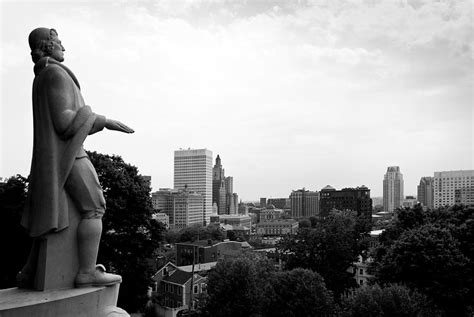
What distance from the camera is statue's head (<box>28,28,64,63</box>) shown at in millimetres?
5852

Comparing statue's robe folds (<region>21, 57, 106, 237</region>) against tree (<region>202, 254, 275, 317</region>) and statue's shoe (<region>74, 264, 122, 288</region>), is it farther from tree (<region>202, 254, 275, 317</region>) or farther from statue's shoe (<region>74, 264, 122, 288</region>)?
tree (<region>202, 254, 275, 317</region>)

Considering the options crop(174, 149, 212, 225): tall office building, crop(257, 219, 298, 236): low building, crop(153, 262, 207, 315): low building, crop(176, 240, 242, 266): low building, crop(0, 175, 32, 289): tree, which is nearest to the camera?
crop(0, 175, 32, 289): tree

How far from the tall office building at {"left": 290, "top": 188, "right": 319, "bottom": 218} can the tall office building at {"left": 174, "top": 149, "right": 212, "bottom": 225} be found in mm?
→ 41912

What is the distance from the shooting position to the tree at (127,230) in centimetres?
1898

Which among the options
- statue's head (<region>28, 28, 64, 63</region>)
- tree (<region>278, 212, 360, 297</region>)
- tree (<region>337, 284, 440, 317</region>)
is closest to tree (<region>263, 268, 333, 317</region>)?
tree (<region>337, 284, 440, 317</region>)

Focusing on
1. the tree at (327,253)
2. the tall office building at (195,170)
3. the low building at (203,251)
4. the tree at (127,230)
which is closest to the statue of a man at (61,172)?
the tree at (127,230)

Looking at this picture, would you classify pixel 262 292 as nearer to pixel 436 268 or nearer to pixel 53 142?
pixel 436 268

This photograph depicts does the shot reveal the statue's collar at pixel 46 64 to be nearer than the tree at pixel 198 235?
Yes

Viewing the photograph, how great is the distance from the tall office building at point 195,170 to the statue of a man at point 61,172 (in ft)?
574

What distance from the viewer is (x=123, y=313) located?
218 inches

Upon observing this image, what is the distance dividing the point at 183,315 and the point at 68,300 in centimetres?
3291

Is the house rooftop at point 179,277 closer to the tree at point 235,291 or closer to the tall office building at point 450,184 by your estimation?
the tree at point 235,291

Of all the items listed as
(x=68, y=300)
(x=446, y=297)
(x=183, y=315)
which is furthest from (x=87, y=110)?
(x=183, y=315)

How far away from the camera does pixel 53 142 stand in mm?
5590
